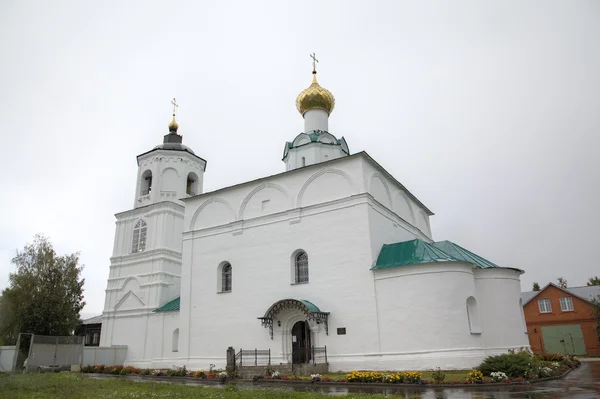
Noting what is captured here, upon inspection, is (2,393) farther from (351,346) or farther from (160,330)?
(160,330)

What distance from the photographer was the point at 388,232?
1995 centimetres

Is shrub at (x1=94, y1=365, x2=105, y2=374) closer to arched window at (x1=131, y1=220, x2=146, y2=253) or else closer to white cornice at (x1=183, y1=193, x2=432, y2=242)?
white cornice at (x1=183, y1=193, x2=432, y2=242)

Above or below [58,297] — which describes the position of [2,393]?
below

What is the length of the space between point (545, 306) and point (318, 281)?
966 inches

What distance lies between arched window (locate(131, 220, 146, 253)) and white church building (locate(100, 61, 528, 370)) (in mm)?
1233

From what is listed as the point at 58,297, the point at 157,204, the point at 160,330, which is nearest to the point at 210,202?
the point at 157,204

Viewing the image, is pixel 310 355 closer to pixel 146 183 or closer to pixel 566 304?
pixel 146 183

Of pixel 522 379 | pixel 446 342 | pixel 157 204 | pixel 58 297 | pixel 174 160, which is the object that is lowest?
pixel 522 379

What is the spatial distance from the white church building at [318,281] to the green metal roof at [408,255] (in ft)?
0.16

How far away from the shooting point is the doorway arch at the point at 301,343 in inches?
726

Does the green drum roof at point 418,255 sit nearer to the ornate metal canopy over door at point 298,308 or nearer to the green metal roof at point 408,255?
the green metal roof at point 408,255

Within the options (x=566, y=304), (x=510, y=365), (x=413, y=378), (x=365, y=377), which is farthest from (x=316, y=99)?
(x=566, y=304)

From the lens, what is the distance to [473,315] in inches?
668

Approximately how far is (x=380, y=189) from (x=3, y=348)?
20.5 m
